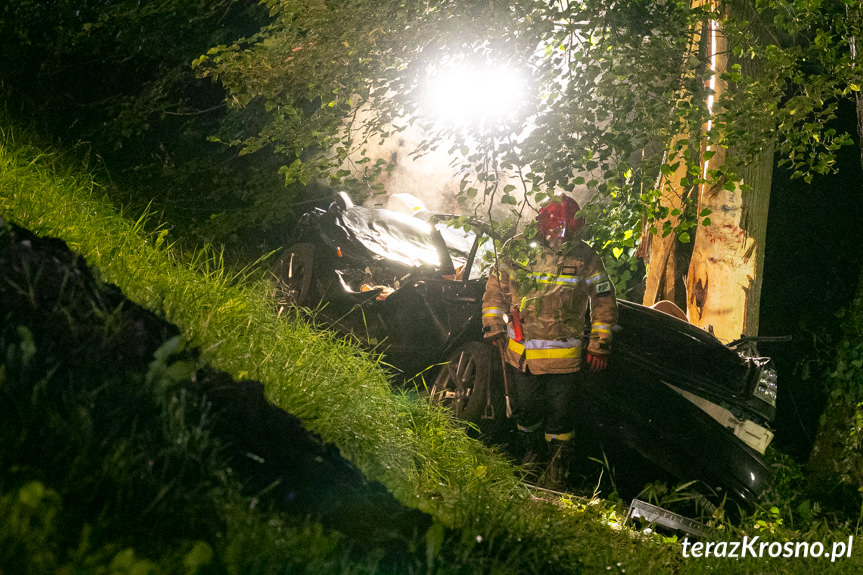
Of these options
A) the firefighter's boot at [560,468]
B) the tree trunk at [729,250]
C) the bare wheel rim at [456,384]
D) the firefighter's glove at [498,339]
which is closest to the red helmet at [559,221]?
the firefighter's glove at [498,339]

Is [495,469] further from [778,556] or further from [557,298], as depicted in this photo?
[778,556]

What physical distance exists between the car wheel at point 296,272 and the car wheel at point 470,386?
1072 mm

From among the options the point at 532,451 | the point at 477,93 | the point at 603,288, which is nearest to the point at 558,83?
the point at 477,93

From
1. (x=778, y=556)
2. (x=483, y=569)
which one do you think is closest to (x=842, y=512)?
(x=778, y=556)

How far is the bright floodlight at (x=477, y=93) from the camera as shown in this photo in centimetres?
338

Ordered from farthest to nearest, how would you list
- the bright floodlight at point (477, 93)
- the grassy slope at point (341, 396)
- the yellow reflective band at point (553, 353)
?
the yellow reflective band at point (553, 353)
the bright floodlight at point (477, 93)
the grassy slope at point (341, 396)

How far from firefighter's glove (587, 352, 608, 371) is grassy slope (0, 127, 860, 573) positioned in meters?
0.78

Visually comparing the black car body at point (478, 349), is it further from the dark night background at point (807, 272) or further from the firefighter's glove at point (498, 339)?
the dark night background at point (807, 272)

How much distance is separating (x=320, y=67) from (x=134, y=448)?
9.15ft

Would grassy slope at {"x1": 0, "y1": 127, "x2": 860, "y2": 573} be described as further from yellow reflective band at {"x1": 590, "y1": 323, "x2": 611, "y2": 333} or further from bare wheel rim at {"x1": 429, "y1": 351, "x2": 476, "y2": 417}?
yellow reflective band at {"x1": 590, "y1": 323, "x2": 611, "y2": 333}

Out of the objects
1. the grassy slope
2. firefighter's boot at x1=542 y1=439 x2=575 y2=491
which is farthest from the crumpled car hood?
firefighter's boot at x1=542 y1=439 x2=575 y2=491

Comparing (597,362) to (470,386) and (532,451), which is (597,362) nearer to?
(532,451)

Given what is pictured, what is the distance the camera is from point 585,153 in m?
3.35

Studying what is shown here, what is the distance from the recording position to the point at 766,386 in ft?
12.8
